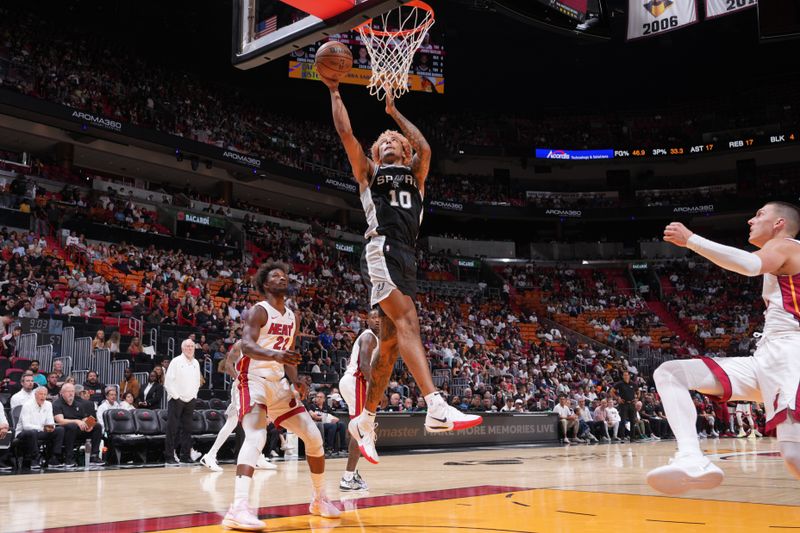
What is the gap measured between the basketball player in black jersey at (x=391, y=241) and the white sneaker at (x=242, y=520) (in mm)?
956

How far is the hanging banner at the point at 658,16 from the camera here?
1655cm

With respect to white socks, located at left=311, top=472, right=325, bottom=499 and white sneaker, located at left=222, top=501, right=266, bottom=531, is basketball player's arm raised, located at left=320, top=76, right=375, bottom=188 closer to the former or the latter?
white socks, located at left=311, top=472, right=325, bottom=499

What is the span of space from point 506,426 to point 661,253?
2201 cm

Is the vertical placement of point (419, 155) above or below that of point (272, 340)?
above

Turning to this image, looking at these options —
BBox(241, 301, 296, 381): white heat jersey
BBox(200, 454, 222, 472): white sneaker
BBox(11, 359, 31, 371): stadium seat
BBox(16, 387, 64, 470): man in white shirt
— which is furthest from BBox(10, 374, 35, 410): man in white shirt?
BBox(241, 301, 296, 381): white heat jersey

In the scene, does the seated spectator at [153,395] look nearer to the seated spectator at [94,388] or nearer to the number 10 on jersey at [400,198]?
the seated spectator at [94,388]

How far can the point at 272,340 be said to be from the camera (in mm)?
5629

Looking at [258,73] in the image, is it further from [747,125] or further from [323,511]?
[323,511]

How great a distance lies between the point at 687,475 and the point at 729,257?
1166 mm

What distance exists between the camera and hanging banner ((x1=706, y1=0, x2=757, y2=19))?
52.7 feet

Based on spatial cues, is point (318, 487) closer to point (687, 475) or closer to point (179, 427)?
point (687, 475)

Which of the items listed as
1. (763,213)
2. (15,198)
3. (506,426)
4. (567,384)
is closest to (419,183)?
(763,213)

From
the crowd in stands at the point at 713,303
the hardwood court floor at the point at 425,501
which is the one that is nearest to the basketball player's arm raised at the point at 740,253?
the hardwood court floor at the point at 425,501

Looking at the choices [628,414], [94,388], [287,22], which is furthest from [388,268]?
[628,414]
